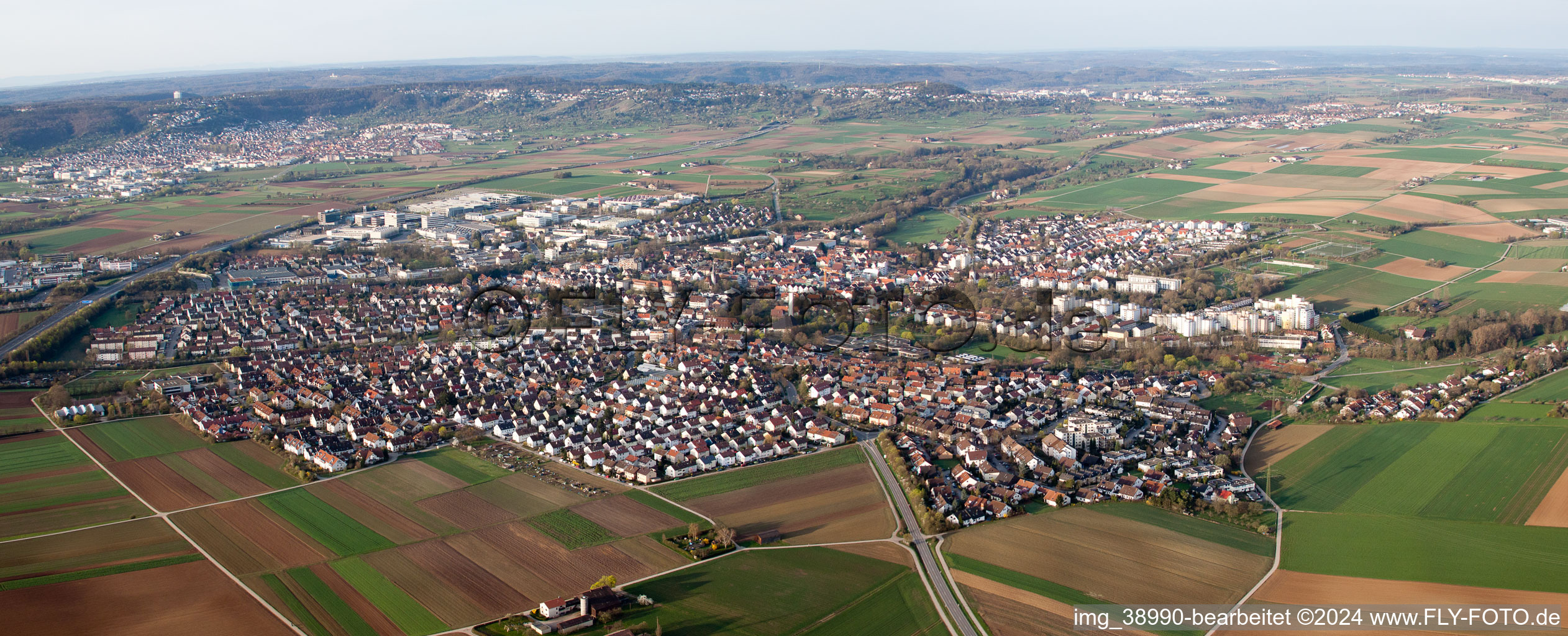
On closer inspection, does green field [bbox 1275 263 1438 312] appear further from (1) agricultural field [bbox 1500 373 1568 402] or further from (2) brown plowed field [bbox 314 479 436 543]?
(2) brown plowed field [bbox 314 479 436 543]

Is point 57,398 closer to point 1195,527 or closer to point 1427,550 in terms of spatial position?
point 1195,527

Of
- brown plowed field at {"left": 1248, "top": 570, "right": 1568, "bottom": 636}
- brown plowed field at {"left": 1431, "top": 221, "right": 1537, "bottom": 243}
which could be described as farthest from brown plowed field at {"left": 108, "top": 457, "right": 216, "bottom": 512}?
brown plowed field at {"left": 1431, "top": 221, "right": 1537, "bottom": 243}

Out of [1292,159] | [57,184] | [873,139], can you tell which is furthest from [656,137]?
[1292,159]

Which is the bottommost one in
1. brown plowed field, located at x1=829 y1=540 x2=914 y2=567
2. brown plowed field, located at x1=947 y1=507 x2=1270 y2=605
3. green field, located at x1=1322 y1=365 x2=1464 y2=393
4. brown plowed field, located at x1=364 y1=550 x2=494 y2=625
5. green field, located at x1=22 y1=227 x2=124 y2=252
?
green field, located at x1=1322 y1=365 x2=1464 y2=393

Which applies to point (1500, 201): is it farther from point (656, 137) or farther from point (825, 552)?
point (656, 137)

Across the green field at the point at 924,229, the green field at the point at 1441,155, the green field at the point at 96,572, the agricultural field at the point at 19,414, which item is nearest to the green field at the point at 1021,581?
the green field at the point at 96,572

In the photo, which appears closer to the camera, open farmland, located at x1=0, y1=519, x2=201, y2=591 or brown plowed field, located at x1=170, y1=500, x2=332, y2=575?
open farmland, located at x1=0, y1=519, x2=201, y2=591

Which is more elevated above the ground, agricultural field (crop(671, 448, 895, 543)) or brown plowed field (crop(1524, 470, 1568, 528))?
brown plowed field (crop(1524, 470, 1568, 528))

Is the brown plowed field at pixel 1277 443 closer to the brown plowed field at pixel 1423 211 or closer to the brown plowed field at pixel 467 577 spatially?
the brown plowed field at pixel 467 577
